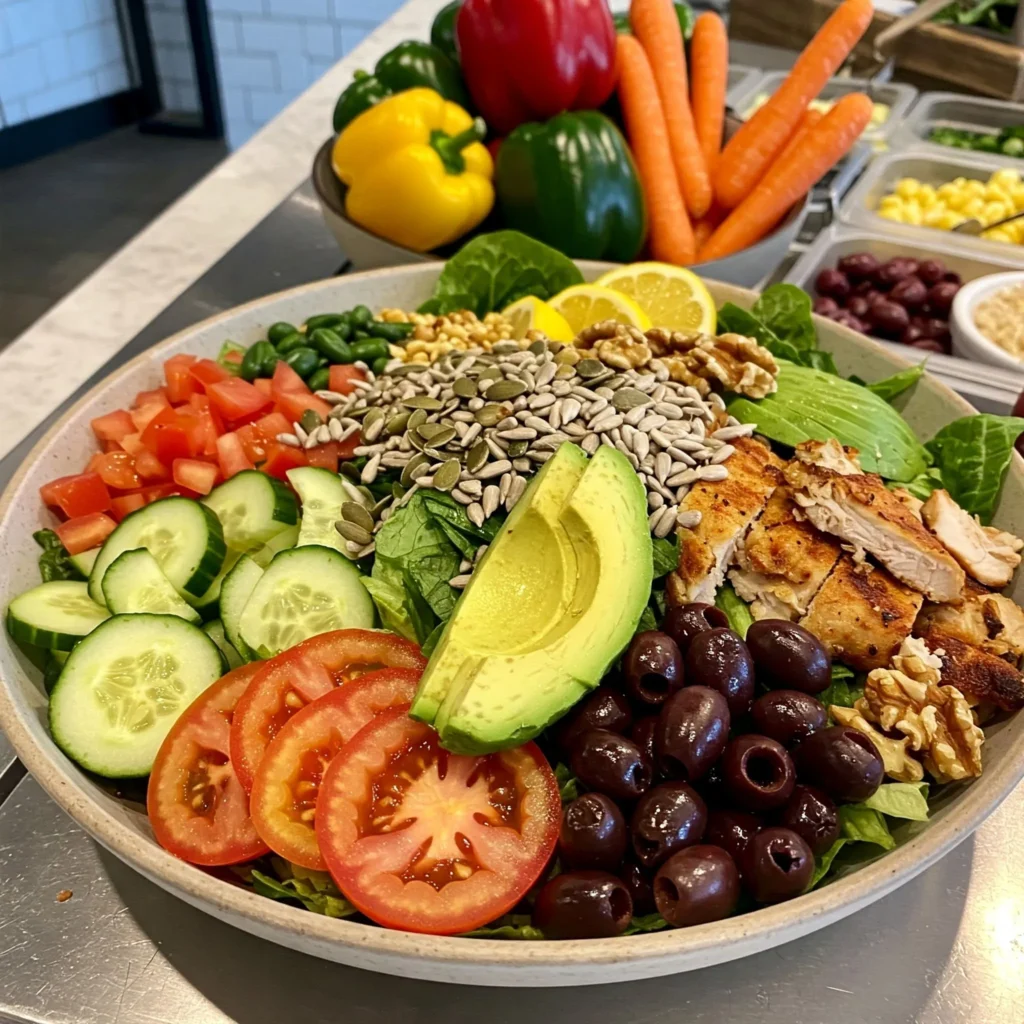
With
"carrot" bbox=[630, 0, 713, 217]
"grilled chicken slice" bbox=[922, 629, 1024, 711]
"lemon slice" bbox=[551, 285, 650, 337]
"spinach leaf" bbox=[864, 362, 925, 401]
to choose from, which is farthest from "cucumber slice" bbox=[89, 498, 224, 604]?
"carrot" bbox=[630, 0, 713, 217]

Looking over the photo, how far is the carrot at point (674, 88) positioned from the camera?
2.25 metres

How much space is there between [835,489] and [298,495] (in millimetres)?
809

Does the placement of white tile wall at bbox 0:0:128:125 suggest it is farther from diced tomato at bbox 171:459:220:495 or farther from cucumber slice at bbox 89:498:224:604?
cucumber slice at bbox 89:498:224:604

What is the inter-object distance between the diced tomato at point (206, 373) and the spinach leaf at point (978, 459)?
1252mm

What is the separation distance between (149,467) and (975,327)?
1830 mm

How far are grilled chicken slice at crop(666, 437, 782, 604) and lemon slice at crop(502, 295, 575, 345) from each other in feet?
1.62

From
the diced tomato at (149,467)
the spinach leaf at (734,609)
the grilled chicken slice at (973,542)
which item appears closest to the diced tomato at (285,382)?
the diced tomato at (149,467)

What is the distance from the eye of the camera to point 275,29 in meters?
5.62

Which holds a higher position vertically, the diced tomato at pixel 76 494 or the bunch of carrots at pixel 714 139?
the bunch of carrots at pixel 714 139

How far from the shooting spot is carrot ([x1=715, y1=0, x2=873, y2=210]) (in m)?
2.23

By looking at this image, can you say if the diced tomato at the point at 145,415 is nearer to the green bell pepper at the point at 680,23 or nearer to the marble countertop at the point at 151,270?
the marble countertop at the point at 151,270

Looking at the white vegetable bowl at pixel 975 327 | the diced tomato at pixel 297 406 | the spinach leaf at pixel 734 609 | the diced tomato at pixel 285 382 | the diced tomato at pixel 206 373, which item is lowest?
the white vegetable bowl at pixel 975 327

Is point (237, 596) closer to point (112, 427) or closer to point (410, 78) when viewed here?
point (112, 427)

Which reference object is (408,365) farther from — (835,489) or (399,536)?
(835,489)
